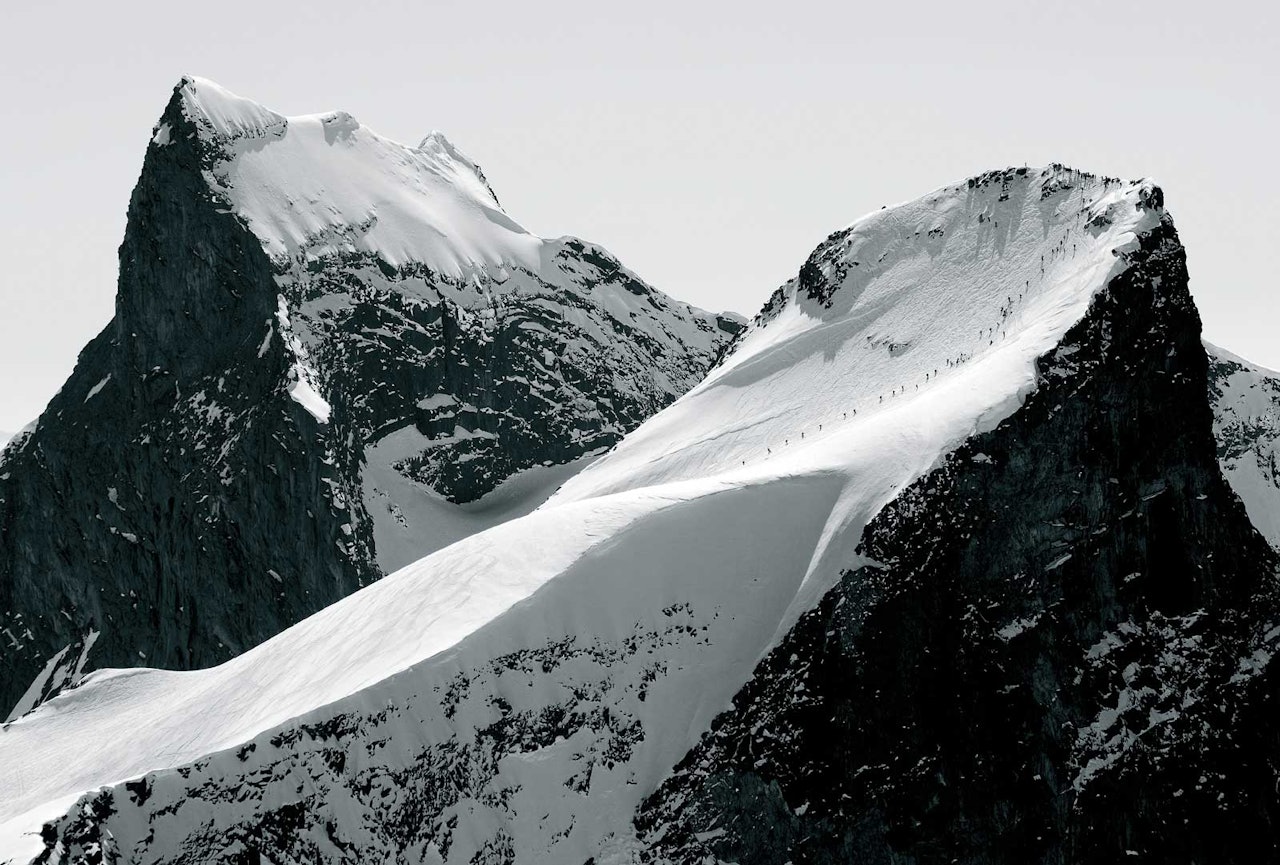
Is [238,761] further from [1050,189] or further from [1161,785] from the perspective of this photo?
[1050,189]

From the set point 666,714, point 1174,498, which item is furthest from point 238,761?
point 1174,498

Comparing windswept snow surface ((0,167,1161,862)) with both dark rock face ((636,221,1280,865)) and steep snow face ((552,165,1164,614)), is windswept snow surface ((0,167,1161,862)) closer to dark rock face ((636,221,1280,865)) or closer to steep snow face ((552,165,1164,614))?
steep snow face ((552,165,1164,614))

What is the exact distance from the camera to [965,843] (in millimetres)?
115375

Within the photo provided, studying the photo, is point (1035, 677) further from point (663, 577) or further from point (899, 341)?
point (899, 341)

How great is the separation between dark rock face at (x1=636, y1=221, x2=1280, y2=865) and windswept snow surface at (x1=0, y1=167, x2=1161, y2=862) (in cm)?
259

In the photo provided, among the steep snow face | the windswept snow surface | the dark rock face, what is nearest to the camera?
the windswept snow surface

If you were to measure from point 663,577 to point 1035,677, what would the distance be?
24882 mm

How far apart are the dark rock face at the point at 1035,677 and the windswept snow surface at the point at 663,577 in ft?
8.48

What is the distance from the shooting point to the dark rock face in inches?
4481

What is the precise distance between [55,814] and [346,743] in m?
17.6

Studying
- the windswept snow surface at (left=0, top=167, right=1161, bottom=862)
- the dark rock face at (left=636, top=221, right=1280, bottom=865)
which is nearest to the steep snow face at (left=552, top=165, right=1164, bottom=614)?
the windswept snow surface at (left=0, top=167, right=1161, bottom=862)

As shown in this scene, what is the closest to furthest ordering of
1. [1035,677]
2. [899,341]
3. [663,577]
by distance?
[1035,677] → [663,577] → [899,341]

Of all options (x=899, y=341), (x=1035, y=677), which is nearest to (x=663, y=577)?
(x=1035, y=677)

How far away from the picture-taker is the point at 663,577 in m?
120
